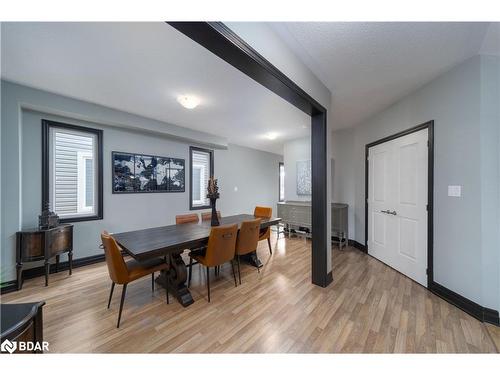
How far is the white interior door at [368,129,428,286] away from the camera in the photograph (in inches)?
96.3

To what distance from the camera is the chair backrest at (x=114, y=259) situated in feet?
5.61

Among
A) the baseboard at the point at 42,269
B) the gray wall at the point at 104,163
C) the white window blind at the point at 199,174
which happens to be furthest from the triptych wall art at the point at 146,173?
the baseboard at the point at 42,269

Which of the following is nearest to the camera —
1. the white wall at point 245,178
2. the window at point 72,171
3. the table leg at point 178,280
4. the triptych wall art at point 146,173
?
the table leg at point 178,280

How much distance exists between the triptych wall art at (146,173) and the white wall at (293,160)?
2747 millimetres

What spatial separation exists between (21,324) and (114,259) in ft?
3.56

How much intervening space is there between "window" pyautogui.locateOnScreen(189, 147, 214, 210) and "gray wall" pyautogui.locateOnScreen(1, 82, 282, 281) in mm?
181

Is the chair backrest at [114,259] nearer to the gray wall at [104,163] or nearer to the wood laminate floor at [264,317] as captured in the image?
the wood laminate floor at [264,317]

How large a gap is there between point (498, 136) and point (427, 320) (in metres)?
1.84

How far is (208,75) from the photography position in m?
2.18

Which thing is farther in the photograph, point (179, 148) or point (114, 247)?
point (179, 148)

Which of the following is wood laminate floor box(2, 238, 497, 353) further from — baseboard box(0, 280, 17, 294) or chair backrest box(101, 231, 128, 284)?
chair backrest box(101, 231, 128, 284)

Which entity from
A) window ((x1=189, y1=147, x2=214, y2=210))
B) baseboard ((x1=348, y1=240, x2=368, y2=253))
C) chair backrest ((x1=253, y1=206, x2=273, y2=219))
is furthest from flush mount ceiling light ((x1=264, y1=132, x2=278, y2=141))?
baseboard ((x1=348, y1=240, x2=368, y2=253))
